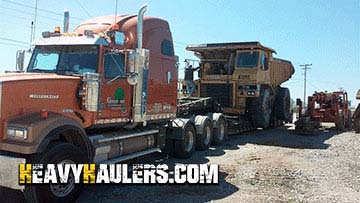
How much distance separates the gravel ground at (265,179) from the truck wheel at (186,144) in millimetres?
213

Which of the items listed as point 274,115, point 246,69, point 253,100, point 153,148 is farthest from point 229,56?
point 153,148

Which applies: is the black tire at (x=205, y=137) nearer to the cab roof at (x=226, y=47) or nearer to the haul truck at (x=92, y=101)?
the haul truck at (x=92, y=101)

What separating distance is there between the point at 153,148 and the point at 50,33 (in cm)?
353

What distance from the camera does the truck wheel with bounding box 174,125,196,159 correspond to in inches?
390

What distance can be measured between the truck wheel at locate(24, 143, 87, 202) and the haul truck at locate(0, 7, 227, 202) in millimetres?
14

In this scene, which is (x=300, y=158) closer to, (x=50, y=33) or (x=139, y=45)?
(x=139, y=45)

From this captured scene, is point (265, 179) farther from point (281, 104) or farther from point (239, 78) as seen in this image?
point (281, 104)

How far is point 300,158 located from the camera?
10.7m

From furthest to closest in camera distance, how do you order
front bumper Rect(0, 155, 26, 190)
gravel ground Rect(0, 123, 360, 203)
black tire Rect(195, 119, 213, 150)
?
black tire Rect(195, 119, 213, 150), gravel ground Rect(0, 123, 360, 203), front bumper Rect(0, 155, 26, 190)

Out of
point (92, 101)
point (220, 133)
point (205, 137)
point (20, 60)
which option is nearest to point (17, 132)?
point (92, 101)

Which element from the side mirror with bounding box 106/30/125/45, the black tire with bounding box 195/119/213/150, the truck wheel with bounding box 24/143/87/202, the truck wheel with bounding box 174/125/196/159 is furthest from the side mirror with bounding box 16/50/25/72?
the black tire with bounding box 195/119/213/150

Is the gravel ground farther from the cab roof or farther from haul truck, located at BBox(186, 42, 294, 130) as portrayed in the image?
the cab roof

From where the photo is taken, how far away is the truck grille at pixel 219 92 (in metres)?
15.7

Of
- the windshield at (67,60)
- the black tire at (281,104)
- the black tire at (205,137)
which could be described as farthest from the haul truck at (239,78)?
the windshield at (67,60)
